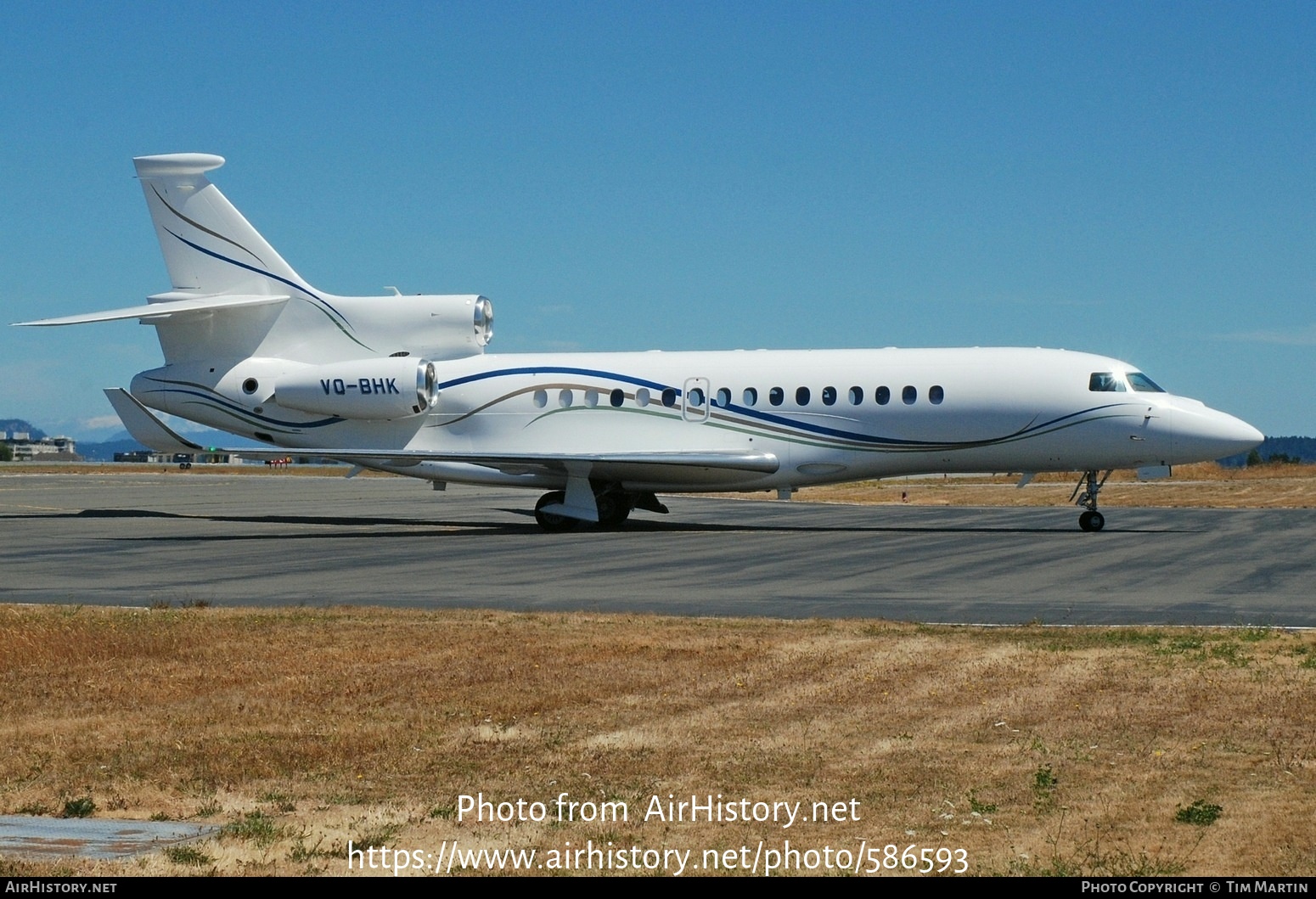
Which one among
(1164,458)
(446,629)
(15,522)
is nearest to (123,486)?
(15,522)

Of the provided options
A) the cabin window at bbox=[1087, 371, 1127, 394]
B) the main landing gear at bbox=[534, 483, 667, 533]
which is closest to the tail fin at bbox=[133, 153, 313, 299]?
the main landing gear at bbox=[534, 483, 667, 533]

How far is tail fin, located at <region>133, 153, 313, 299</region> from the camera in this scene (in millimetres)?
32281

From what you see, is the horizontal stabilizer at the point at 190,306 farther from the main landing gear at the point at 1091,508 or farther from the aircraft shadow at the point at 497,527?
the main landing gear at the point at 1091,508

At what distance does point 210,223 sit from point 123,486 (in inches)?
1354

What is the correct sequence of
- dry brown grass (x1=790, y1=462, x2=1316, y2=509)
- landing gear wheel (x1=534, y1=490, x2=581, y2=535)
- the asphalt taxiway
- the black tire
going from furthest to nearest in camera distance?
dry brown grass (x1=790, y1=462, x2=1316, y2=509)
the black tire
landing gear wheel (x1=534, y1=490, x2=581, y2=535)
the asphalt taxiway

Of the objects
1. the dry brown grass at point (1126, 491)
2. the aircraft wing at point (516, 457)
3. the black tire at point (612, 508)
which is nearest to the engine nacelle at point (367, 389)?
the aircraft wing at point (516, 457)

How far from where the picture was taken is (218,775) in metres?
7.79

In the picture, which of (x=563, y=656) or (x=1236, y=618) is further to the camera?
(x=1236, y=618)

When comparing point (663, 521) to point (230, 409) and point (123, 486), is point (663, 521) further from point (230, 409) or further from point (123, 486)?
point (123, 486)

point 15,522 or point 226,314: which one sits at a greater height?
point 226,314

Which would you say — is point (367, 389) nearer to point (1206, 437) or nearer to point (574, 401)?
point (574, 401)

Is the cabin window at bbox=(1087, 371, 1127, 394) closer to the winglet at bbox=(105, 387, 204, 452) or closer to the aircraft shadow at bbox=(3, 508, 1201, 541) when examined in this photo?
the aircraft shadow at bbox=(3, 508, 1201, 541)

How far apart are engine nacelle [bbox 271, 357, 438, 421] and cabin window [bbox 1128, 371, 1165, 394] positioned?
14.8m

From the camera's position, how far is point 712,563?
72.4 ft
